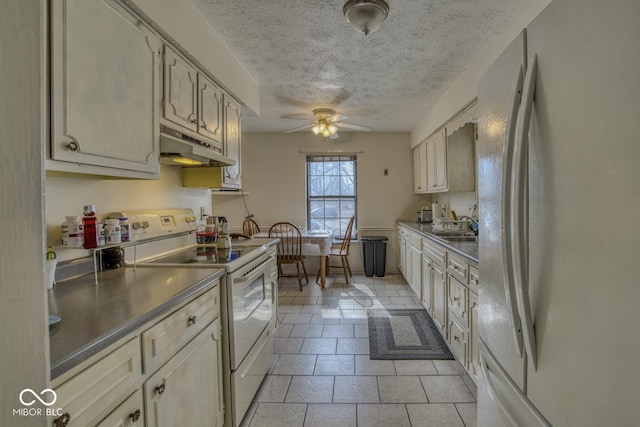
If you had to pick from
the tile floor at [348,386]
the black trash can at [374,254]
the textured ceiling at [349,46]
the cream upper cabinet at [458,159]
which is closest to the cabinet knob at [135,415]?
the tile floor at [348,386]

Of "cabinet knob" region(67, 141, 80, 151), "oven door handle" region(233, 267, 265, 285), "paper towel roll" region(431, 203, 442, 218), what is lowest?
"oven door handle" region(233, 267, 265, 285)

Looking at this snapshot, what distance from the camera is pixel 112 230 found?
4.83 feet

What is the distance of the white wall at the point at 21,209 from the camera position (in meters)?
0.36

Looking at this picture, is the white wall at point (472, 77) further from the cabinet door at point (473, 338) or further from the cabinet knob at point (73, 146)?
the cabinet knob at point (73, 146)

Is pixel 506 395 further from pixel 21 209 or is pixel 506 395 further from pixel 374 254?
pixel 374 254

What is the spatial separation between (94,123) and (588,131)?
151cm

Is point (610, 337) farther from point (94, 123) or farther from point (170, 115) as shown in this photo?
point (170, 115)

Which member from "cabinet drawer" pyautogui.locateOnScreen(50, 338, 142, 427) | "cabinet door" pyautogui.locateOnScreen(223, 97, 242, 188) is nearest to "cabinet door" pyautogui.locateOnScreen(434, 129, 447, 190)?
"cabinet door" pyautogui.locateOnScreen(223, 97, 242, 188)

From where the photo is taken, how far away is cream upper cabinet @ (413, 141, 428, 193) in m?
4.50

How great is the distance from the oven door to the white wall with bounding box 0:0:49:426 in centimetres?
126

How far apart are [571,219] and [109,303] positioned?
1.34 meters

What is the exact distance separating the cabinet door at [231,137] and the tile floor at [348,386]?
149cm

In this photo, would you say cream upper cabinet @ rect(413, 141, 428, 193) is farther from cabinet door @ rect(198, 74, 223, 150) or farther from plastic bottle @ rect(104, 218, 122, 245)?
plastic bottle @ rect(104, 218, 122, 245)

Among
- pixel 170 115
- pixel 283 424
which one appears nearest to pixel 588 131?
pixel 170 115
